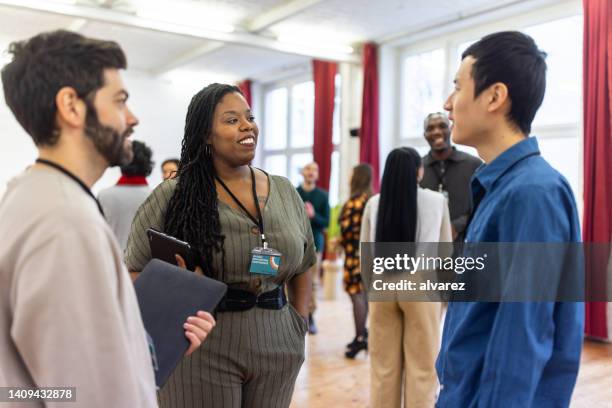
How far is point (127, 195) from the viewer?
10.3 ft

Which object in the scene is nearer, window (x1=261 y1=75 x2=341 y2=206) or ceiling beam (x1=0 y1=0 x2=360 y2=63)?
ceiling beam (x1=0 y1=0 x2=360 y2=63)

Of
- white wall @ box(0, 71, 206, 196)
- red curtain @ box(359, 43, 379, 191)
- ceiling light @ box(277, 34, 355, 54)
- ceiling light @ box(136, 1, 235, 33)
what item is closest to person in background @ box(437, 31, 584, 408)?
ceiling light @ box(136, 1, 235, 33)

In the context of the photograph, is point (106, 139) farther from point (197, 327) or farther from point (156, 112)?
point (156, 112)

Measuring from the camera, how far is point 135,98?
9.78 m

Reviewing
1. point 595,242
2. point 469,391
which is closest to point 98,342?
point 469,391

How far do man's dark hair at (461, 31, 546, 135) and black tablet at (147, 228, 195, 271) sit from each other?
2.65 ft

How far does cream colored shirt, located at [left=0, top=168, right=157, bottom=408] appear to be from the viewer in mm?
776

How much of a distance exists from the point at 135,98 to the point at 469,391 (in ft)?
31.6

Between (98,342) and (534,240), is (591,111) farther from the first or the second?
(98,342)

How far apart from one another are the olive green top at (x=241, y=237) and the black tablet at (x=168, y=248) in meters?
0.09

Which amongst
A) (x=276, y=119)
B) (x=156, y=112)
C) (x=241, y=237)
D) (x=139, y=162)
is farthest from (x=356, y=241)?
(x=156, y=112)

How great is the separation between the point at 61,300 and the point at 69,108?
307 millimetres

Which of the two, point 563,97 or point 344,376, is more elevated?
point 563,97

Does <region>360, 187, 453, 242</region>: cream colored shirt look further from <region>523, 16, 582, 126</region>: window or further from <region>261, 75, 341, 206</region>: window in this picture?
<region>261, 75, 341, 206</region>: window
